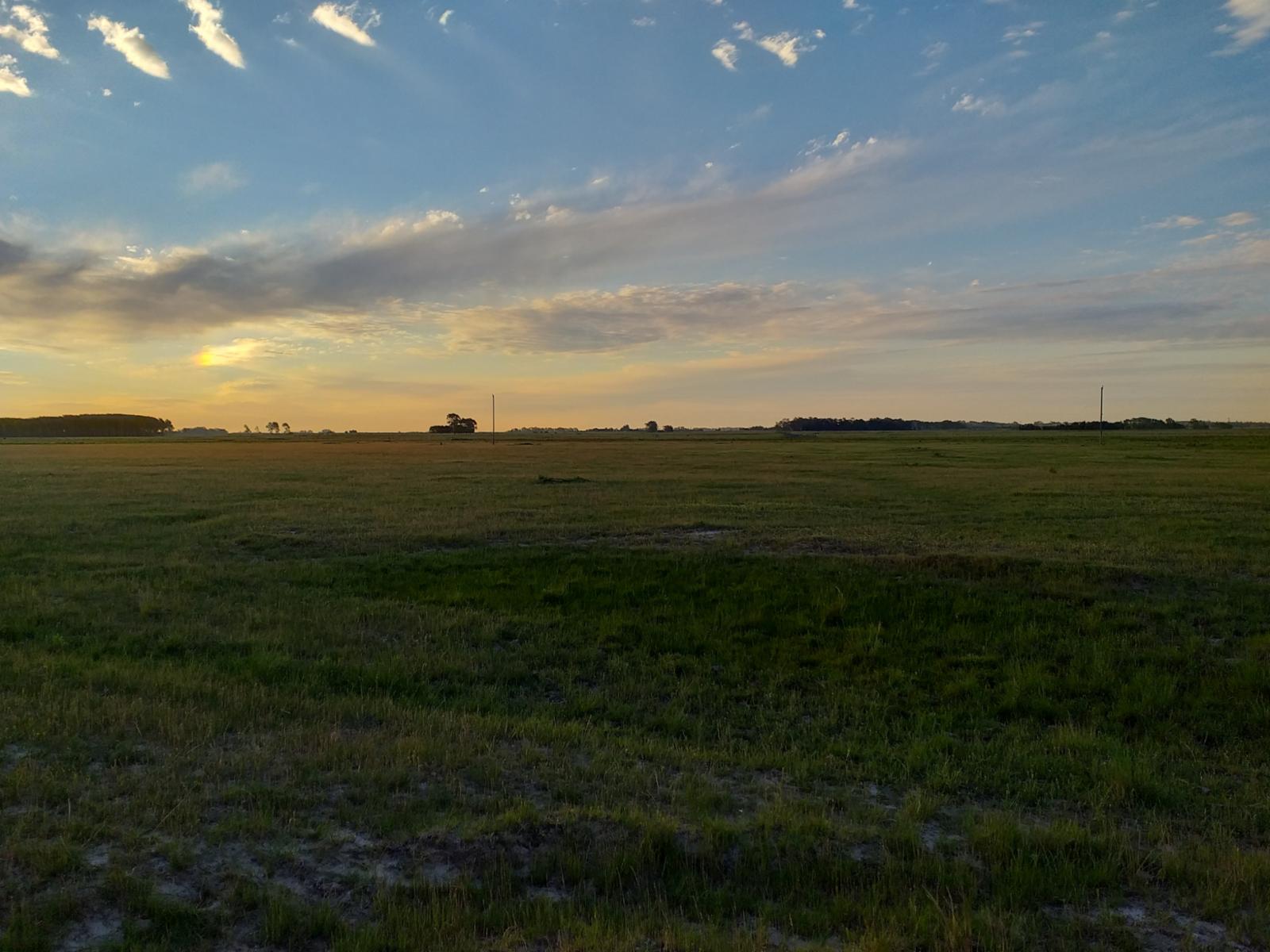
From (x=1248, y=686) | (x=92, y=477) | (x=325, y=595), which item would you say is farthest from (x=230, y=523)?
(x=92, y=477)

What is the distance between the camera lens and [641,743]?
863cm

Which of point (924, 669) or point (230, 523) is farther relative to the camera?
point (230, 523)

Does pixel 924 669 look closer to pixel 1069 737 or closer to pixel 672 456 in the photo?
pixel 1069 737

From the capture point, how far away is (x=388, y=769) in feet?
23.6

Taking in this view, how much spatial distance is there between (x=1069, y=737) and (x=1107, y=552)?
11.2 metres

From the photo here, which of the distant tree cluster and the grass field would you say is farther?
the distant tree cluster

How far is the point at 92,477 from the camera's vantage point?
4834cm

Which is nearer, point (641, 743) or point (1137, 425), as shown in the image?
point (641, 743)

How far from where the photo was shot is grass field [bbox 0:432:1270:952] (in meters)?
5.23

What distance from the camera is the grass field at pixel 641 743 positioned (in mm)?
5227

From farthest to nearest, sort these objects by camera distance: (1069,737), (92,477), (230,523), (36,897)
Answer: (92,477) < (230,523) < (1069,737) < (36,897)

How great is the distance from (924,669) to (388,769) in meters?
7.56

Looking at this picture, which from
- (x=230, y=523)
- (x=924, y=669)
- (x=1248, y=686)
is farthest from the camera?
(x=230, y=523)

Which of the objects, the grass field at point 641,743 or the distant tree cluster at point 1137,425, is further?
the distant tree cluster at point 1137,425
